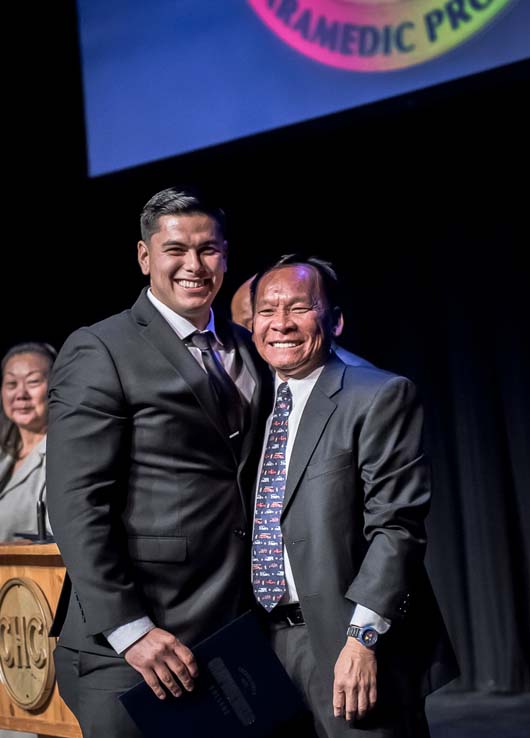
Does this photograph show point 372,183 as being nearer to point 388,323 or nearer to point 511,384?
point 388,323

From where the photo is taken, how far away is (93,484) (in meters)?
2.05

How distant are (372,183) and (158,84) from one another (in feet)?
3.66

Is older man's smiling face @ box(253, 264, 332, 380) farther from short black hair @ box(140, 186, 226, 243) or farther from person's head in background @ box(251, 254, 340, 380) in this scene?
short black hair @ box(140, 186, 226, 243)

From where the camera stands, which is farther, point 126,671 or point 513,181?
point 513,181

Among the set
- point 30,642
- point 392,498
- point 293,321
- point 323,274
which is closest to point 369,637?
point 392,498

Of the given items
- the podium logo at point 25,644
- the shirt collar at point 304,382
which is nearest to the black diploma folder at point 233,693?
the shirt collar at point 304,382

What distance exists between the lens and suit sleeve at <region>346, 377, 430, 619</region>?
1.98 m

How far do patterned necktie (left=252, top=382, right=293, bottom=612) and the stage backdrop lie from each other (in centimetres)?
220

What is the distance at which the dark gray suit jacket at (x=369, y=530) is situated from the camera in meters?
2.00

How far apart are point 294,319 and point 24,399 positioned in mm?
1815

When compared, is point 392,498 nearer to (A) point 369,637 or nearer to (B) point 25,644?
(A) point 369,637

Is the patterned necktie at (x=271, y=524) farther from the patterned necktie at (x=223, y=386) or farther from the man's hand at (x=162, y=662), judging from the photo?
the man's hand at (x=162, y=662)

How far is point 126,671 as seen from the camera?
2057mm

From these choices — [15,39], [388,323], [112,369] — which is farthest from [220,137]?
[112,369]
